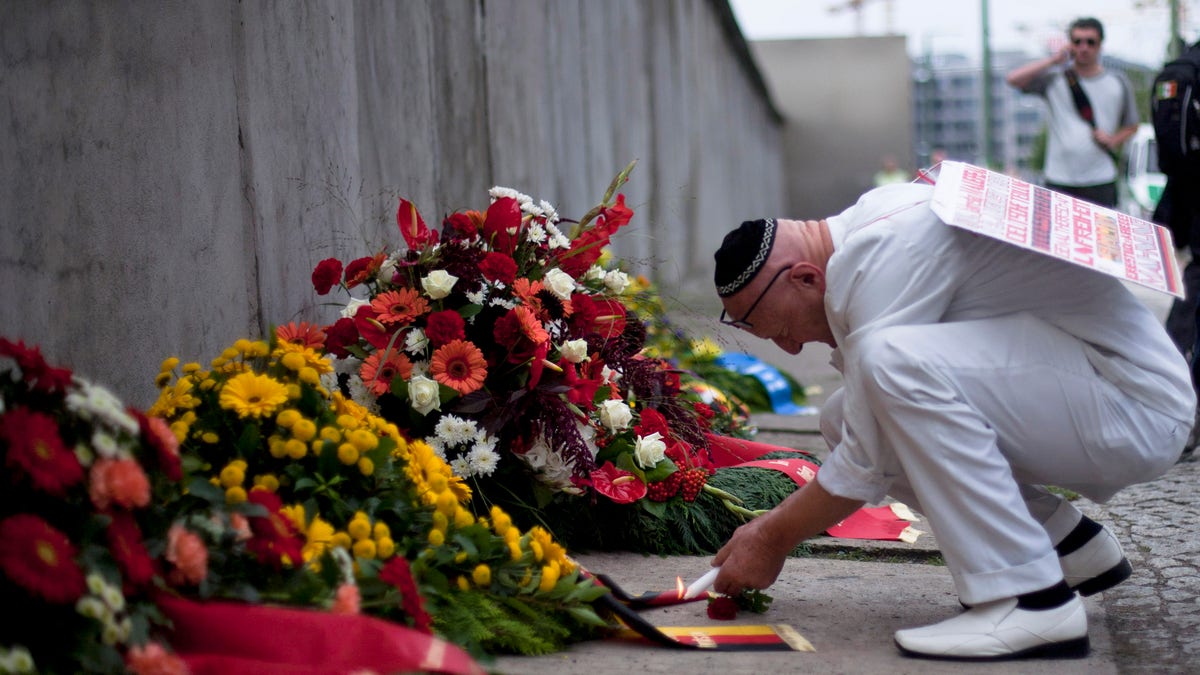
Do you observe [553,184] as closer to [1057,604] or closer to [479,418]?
[479,418]

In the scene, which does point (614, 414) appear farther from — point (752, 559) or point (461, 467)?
point (752, 559)

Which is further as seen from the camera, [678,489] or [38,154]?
[678,489]

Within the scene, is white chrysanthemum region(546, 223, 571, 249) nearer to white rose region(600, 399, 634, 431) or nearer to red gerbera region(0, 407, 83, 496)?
white rose region(600, 399, 634, 431)

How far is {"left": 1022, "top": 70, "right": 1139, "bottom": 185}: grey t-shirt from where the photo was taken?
7.26 meters

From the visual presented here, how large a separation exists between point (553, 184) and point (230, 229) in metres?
3.59

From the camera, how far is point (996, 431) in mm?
2428

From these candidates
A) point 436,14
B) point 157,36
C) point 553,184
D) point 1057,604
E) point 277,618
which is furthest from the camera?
point 553,184

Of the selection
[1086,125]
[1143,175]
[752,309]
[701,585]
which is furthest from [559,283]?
[1143,175]

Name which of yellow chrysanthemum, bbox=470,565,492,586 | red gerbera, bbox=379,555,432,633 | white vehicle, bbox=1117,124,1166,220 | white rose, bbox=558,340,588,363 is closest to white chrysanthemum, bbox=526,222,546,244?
white rose, bbox=558,340,588,363

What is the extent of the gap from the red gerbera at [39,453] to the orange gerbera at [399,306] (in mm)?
1321

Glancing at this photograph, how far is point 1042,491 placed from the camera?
2732 millimetres

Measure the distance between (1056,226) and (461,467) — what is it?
1.35 m

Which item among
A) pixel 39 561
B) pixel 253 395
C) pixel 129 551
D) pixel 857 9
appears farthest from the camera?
pixel 857 9

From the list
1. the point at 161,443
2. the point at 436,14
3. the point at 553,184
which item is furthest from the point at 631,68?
the point at 161,443
